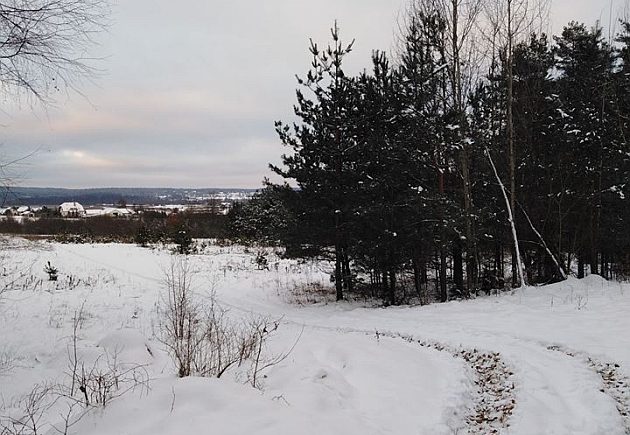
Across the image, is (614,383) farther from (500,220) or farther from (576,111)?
(576,111)

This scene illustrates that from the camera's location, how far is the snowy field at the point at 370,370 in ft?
12.6

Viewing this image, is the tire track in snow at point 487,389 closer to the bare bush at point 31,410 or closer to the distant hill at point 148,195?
the bare bush at point 31,410

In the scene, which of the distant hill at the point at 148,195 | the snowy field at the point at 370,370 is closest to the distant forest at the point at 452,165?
the snowy field at the point at 370,370

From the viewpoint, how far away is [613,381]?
196 inches

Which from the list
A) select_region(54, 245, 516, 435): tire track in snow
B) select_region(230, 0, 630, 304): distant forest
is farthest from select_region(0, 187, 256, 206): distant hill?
select_region(54, 245, 516, 435): tire track in snow

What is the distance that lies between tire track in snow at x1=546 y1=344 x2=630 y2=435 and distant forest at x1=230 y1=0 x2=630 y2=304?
7.08m

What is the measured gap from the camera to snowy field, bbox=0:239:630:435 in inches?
152

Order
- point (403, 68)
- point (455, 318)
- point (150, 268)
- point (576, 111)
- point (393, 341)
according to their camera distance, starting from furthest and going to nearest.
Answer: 1. point (150, 268)
2. point (576, 111)
3. point (403, 68)
4. point (455, 318)
5. point (393, 341)

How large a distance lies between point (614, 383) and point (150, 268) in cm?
2115

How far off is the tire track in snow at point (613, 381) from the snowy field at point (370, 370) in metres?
0.02

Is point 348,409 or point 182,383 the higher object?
point 182,383

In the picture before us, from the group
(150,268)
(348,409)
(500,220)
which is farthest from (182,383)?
(150,268)

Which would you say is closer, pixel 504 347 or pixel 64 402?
pixel 64 402

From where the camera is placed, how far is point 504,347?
694 centimetres
